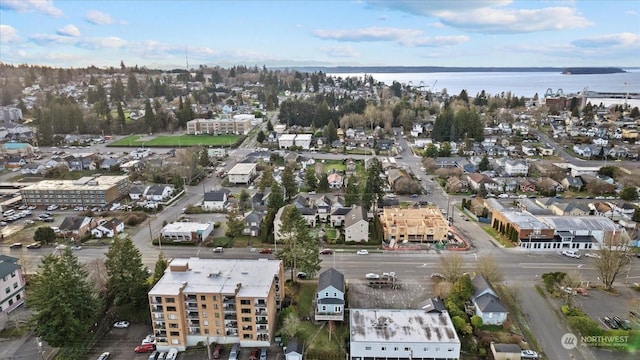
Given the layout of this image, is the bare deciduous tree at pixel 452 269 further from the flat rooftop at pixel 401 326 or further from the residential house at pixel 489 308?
the flat rooftop at pixel 401 326

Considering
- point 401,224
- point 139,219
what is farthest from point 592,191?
point 139,219

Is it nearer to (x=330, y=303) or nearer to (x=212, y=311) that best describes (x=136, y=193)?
(x=212, y=311)

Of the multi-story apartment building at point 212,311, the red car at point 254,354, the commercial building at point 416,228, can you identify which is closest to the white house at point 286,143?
the commercial building at point 416,228

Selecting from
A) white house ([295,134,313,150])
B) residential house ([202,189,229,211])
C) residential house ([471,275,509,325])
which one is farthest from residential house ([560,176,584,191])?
residential house ([202,189,229,211])

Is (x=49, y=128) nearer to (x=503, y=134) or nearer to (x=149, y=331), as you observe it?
(x=149, y=331)

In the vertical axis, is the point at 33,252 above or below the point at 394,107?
below

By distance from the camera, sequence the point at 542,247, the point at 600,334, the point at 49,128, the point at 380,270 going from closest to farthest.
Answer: the point at 600,334 < the point at 380,270 < the point at 542,247 < the point at 49,128
